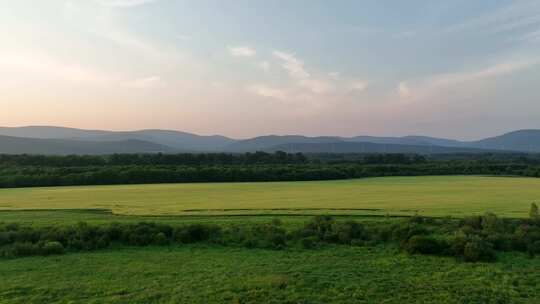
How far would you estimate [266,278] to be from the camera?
15.4 meters

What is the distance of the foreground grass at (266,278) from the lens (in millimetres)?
13648

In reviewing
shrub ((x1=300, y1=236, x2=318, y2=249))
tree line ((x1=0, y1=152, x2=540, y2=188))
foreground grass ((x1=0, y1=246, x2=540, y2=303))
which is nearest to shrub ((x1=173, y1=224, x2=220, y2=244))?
foreground grass ((x1=0, y1=246, x2=540, y2=303))

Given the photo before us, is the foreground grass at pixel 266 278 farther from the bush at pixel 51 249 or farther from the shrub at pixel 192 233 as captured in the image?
the shrub at pixel 192 233

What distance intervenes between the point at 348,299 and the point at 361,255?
591 cm

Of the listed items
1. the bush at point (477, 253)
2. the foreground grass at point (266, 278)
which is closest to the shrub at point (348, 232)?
the foreground grass at point (266, 278)

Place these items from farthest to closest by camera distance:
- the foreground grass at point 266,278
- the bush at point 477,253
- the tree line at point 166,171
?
the tree line at point 166,171 → the bush at point 477,253 → the foreground grass at point 266,278

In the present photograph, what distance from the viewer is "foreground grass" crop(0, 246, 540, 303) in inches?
537

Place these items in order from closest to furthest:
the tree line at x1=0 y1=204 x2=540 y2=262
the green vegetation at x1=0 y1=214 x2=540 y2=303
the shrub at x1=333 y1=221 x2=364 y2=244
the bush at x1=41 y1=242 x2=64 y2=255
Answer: the green vegetation at x1=0 y1=214 x2=540 y2=303, the tree line at x1=0 y1=204 x2=540 y2=262, the bush at x1=41 y1=242 x2=64 y2=255, the shrub at x1=333 y1=221 x2=364 y2=244

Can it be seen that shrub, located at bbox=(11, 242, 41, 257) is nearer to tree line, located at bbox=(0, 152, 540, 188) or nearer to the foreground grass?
the foreground grass

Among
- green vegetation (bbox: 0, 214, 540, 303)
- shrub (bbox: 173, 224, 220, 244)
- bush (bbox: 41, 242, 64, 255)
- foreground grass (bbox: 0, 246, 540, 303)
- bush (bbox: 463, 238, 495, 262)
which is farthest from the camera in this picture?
shrub (bbox: 173, 224, 220, 244)

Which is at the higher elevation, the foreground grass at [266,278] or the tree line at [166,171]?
the tree line at [166,171]

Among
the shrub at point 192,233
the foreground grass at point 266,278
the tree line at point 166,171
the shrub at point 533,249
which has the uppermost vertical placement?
the tree line at point 166,171

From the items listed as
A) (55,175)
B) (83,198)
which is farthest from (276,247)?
(55,175)

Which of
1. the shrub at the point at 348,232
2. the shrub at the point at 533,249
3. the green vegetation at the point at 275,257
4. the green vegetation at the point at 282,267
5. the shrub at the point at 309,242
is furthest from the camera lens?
the shrub at the point at 348,232
